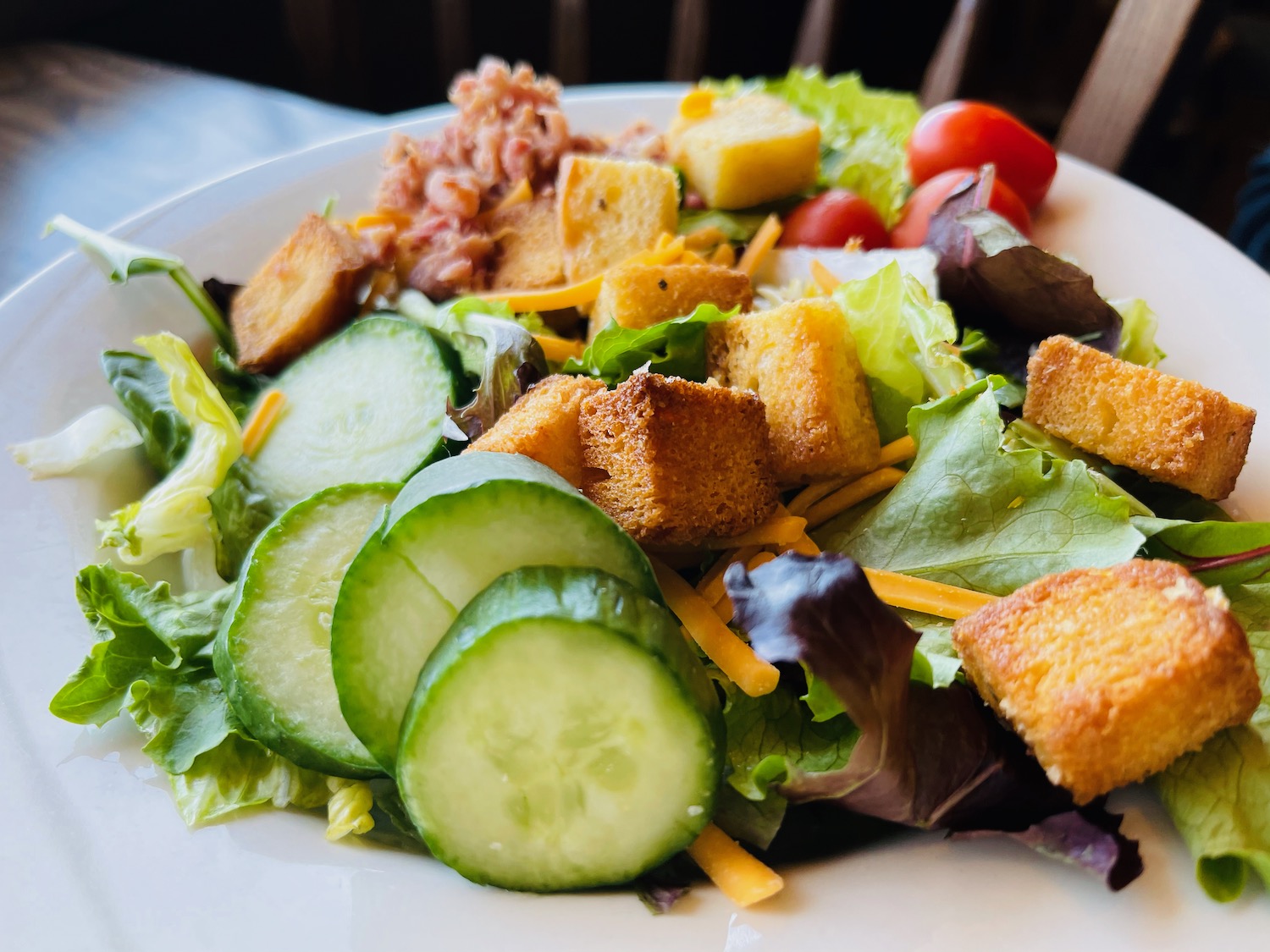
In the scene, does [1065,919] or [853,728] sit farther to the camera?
[853,728]

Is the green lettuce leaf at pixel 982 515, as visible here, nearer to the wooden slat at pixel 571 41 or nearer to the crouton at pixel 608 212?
the crouton at pixel 608 212

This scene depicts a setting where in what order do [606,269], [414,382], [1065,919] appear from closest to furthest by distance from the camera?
[1065,919] < [414,382] < [606,269]

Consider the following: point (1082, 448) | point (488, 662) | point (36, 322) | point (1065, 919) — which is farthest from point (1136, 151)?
point (36, 322)

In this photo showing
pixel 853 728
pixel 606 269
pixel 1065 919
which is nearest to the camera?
pixel 1065 919

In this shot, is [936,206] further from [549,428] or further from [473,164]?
[549,428]

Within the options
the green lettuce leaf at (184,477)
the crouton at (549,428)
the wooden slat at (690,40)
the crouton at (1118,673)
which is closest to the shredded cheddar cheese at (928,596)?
A: the crouton at (1118,673)

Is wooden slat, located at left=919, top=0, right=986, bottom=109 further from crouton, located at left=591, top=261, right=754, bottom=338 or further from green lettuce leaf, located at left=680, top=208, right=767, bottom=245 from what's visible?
Answer: crouton, located at left=591, top=261, right=754, bottom=338

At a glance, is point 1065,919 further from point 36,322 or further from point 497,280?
point 36,322
